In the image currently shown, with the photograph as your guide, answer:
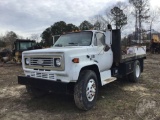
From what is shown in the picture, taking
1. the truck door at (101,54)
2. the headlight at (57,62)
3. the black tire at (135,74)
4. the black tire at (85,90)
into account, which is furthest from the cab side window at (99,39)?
the black tire at (135,74)

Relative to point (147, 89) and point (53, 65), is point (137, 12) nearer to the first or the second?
point (147, 89)

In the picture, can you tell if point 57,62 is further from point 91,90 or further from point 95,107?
point 95,107

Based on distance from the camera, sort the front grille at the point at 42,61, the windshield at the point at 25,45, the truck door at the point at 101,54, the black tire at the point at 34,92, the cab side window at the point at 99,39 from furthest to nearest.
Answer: the windshield at the point at 25,45 < the black tire at the point at 34,92 < the cab side window at the point at 99,39 < the truck door at the point at 101,54 < the front grille at the point at 42,61

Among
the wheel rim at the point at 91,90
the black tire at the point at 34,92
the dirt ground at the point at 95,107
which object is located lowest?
the dirt ground at the point at 95,107

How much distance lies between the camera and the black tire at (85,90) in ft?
16.7

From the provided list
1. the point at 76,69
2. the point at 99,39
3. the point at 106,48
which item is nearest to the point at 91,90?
the point at 76,69

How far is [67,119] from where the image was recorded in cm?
488

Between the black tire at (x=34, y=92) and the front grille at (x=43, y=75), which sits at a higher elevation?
the front grille at (x=43, y=75)

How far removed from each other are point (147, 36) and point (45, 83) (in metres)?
29.2

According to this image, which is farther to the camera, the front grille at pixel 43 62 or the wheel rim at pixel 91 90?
the wheel rim at pixel 91 90

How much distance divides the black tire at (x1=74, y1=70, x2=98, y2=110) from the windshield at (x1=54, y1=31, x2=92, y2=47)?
3.59ft

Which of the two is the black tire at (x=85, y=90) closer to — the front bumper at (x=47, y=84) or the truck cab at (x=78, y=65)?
the truck cab at (x=78, y=65)

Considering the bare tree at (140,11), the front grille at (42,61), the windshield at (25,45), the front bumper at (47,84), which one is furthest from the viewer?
the bare tree at (140,11)

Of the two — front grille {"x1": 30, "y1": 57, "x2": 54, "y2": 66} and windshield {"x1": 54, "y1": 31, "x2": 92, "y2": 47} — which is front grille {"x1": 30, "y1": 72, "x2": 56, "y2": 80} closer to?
front grille {"x1": 30, "y1": 57, "x2": 54, "y2": 66}
